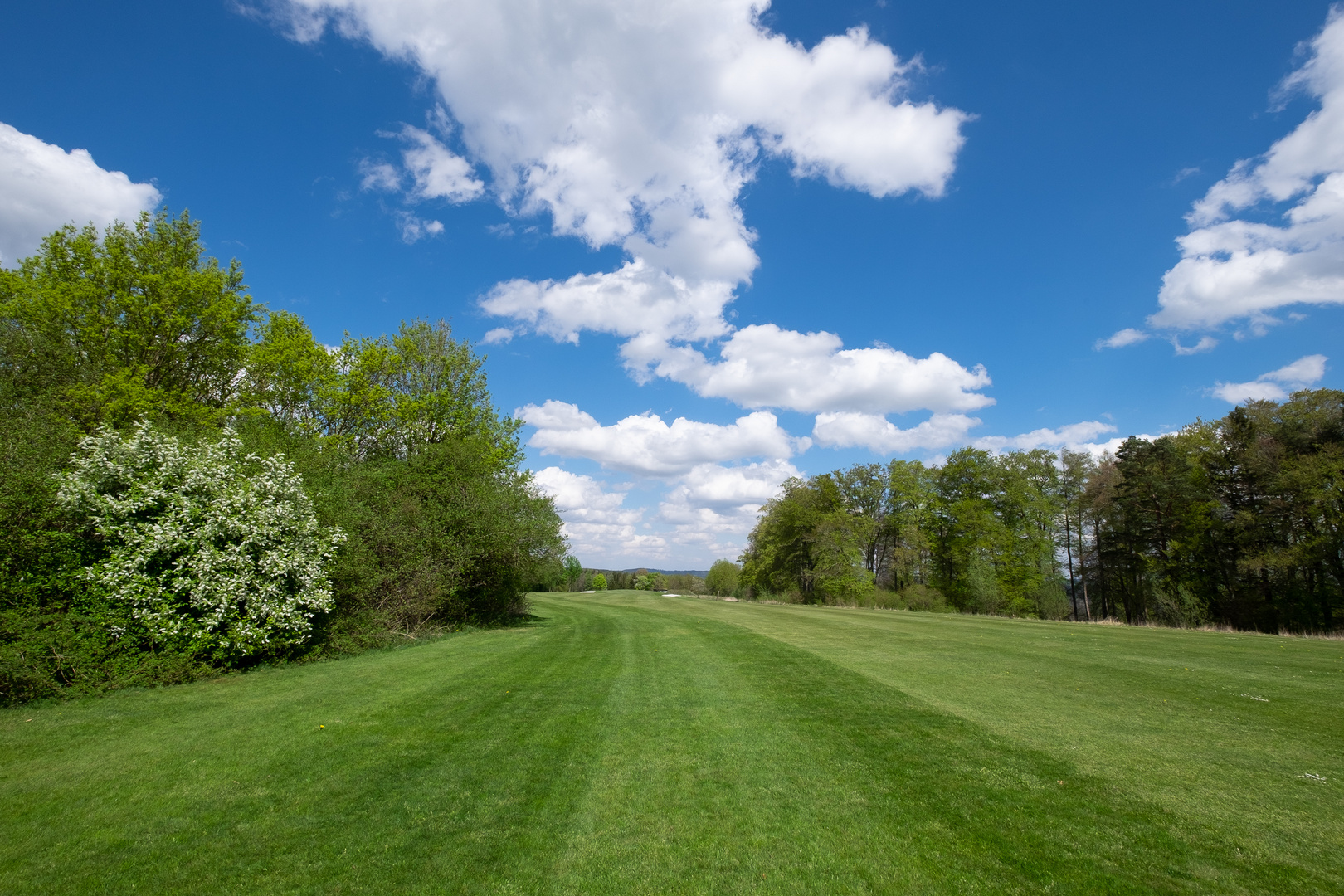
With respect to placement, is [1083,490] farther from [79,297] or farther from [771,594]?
[79,297]

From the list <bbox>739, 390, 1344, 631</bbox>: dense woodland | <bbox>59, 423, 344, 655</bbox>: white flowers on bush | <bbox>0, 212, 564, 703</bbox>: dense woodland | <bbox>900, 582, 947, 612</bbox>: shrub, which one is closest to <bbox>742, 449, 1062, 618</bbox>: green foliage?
<bbox>739, 390, 1344, 631</bbox>: dense woodland

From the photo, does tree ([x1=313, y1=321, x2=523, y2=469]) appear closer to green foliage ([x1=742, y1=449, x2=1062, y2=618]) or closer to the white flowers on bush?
the white flowers on bush

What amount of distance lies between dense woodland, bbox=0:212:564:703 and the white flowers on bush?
46 mm

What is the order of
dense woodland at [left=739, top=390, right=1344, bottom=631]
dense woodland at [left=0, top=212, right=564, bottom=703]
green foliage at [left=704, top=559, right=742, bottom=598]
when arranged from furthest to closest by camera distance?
green foliage at [left=704, top=559, right=742, bottom=598] < dense woodland at [left=739, top=390, right=1344, bottom=631] < dense woodland at [left=0, top=212, right=564, bottom=703]

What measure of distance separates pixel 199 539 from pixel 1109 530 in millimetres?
53659

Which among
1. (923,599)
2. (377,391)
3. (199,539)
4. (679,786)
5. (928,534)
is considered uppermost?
A: (377,391)

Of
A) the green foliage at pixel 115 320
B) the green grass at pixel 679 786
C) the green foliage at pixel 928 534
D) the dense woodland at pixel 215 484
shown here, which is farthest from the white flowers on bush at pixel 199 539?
the green foliage at pixel 928 534

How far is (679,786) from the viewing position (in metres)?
6.13

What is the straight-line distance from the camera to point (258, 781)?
19.6 ft

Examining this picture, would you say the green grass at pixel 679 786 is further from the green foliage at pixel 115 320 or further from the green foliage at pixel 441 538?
the green foliage at pixel 115 320

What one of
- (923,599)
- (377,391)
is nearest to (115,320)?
(377,391)

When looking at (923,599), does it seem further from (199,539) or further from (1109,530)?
(199,539)

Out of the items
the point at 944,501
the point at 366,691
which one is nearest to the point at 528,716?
the point at 366,691

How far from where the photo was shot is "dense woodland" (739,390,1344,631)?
30109 mm
